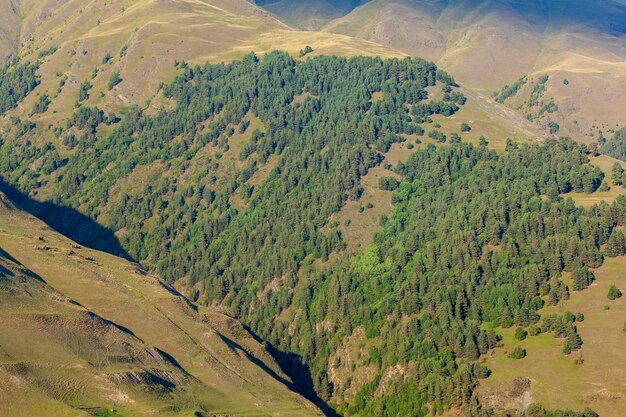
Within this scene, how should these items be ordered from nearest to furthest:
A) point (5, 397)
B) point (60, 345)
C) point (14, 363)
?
point (5, 397) < point (14, 363) < point (60, 345)

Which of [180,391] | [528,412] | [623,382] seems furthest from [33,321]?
[623,382]

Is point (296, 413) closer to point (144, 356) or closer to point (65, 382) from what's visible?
point (144, 356)

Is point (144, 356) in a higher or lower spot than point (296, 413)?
higher

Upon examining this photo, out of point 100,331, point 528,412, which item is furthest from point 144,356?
point 528,412

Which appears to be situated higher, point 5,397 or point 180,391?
point 5,397

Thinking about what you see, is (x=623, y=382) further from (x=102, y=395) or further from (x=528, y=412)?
(x=102, y=395)

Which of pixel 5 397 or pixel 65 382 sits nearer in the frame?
pixel 5 397

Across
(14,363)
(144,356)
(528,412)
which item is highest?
(14,363)

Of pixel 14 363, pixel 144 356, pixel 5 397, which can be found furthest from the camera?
pixel 144 356

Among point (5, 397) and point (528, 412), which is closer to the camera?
point (5, 397)
